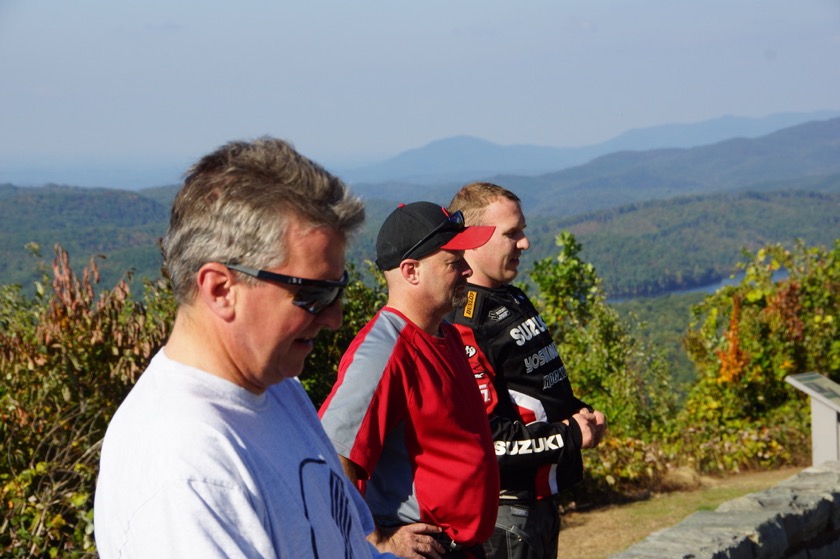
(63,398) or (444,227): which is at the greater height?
(444,227)

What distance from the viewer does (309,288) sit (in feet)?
5.16

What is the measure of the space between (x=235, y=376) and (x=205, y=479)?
23 cm

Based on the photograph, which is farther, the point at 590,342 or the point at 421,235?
the point at 590,342

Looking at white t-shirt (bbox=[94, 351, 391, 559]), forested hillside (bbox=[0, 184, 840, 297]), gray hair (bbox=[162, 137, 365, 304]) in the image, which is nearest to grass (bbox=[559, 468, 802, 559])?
white t-shirt (bbox=[94, 351, 391, 559])

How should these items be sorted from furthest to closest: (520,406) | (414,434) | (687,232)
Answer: (687,232)
(520,406)
(414,434)

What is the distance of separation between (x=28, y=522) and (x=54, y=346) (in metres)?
1.12

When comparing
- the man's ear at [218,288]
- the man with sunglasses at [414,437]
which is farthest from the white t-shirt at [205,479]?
the man with sunglasses at [414,437]

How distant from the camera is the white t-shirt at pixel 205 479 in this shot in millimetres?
1333

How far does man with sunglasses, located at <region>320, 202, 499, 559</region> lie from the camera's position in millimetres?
2533

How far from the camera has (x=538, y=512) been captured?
328 cm

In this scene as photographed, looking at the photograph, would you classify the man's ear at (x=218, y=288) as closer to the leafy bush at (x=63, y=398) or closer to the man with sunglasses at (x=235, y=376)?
the man with sunglasses at (x=235, y=376)

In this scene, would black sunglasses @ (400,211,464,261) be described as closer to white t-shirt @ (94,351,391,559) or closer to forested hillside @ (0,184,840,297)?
white t-shirt @ (94,351,391,559)

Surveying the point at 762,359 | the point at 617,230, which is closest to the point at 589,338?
the point at 762,359

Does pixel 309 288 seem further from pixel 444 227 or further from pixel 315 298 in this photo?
pixel 444 227
